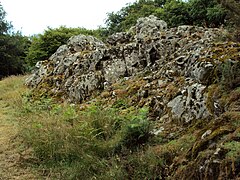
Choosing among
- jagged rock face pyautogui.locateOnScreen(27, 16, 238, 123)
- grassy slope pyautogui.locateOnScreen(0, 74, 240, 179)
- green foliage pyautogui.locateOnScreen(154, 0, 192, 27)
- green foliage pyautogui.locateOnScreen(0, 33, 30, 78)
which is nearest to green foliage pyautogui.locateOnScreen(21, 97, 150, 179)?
grassy slope pyautogui.locateOnScreen(0, 74, 240, 179)

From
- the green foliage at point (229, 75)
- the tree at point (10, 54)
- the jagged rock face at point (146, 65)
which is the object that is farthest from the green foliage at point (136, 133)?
the tree at point (10, 54)

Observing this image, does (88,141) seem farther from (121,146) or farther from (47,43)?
(47,43)

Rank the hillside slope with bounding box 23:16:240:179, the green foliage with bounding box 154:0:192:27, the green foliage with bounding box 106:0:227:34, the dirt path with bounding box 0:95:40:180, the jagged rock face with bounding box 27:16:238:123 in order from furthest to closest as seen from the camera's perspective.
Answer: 1. the green foliage with bounding box 154:0:192:27
2. the green foliage with bounding box 106:0:227:34
3. the jagged rock face with bounding box 27:16:238:123
4. the dirt path with bounding box 0:95:40:180
5. the hillside slope with bounding box 23:16:240:179

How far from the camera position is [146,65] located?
7496mm

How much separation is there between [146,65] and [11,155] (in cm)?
369

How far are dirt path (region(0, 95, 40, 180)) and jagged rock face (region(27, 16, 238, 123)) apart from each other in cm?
174

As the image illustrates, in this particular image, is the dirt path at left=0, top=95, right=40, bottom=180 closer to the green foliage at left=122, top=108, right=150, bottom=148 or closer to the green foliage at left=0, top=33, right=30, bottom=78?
the green foliage at left=122, top=108, right=150, bottom=148

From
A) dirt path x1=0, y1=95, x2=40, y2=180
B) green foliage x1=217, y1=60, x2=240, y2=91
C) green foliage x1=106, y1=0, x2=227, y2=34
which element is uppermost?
green foliage x1=106, y1=0, x2=227, y2=34

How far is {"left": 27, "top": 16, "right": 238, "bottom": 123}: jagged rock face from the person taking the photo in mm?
4789

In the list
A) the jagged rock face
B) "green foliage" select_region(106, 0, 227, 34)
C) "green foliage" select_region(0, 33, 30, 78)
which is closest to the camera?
the jagged rock face

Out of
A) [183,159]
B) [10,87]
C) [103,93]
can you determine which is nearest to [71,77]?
[103,93]

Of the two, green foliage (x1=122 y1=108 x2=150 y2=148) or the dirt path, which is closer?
green foliage (x1=122 y1=108 x2=150 y2=148)

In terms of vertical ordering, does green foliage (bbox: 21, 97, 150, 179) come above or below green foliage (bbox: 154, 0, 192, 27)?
below

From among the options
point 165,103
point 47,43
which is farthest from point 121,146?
point 47,43
